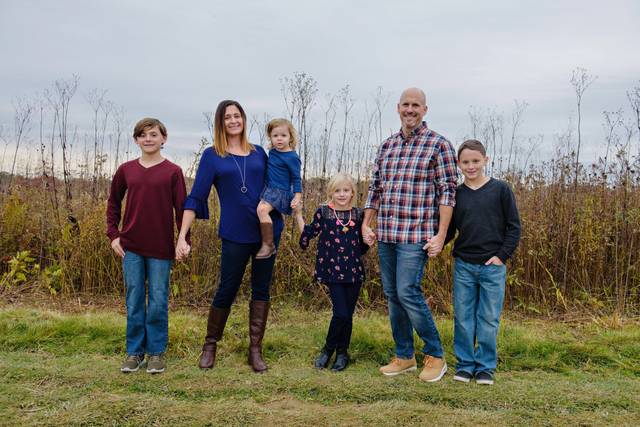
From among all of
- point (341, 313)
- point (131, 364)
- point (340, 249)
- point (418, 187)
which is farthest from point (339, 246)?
point (131, 364)

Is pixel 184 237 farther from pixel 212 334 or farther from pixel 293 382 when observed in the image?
pixel 293 382

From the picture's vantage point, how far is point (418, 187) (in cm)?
341

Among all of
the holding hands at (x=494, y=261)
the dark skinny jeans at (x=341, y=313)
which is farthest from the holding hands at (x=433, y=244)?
the dark skinny jeans at (x=341, y=313)

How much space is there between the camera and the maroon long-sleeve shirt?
3557 mm

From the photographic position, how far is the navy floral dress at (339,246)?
3705 millimetres

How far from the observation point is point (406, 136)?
3521mm

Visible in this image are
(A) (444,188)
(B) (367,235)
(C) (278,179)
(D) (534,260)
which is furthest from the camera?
(D) (534,260)

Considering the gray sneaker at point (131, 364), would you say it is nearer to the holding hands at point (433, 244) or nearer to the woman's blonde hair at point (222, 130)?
the woman's blonde hair at point (222, 130)

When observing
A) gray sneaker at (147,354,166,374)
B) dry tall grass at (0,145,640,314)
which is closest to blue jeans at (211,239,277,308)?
gray sneaker at (147,354,166,374)

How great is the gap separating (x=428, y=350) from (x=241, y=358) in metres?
1.39

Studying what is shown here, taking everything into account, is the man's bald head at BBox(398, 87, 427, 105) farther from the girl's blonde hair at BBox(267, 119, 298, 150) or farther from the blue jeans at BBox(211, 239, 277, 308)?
the blue jeans at BBox(211, 239, 277, 308)

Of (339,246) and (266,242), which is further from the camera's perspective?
Result: (339,246)

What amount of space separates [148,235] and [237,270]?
64 centimetres

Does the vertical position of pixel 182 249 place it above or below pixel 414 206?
below
